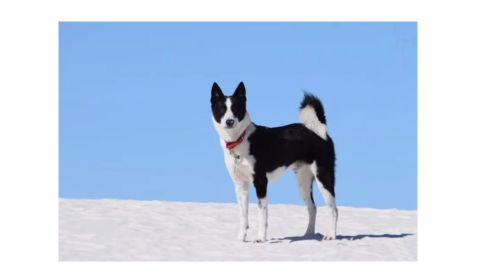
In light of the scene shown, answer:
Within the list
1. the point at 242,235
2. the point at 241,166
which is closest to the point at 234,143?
the point at 241,166

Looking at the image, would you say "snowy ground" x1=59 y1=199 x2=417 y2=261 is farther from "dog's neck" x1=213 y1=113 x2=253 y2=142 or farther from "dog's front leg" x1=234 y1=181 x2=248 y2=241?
"dog's neck" x1=213 y1=113 x2=253 y2=142

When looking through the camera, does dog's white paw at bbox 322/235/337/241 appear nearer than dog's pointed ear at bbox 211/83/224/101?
No

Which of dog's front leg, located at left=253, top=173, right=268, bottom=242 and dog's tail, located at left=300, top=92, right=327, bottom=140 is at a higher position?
dog's tail, located at left=300, top=92, right=327, bottom=140

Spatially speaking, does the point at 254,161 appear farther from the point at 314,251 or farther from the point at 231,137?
the point at 314,251

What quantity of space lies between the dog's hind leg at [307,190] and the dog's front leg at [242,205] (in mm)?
918

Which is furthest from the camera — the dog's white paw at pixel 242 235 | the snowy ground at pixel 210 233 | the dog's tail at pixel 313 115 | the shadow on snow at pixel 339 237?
the dog's tail at pixel 313 115

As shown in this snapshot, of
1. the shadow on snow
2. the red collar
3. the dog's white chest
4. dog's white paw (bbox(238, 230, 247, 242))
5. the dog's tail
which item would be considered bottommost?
the shadow on snow

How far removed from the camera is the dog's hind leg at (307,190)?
30.6ft

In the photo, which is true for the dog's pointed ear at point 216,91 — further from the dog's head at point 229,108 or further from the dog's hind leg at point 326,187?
the dog's hind leg at point 326,187

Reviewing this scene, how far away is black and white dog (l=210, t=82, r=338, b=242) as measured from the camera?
8398mm

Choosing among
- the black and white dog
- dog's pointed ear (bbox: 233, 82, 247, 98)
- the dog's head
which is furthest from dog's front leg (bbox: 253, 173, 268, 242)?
dog's pointed ear (bbox: 233, 82, 247, 98)

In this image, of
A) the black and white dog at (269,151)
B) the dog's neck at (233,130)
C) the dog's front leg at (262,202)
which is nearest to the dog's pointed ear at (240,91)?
the black and white dog at (269,151)

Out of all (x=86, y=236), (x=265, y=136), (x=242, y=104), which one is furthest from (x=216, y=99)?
(x=86, y=236)

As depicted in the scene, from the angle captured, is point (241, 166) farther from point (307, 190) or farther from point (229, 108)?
point (307, 190)
